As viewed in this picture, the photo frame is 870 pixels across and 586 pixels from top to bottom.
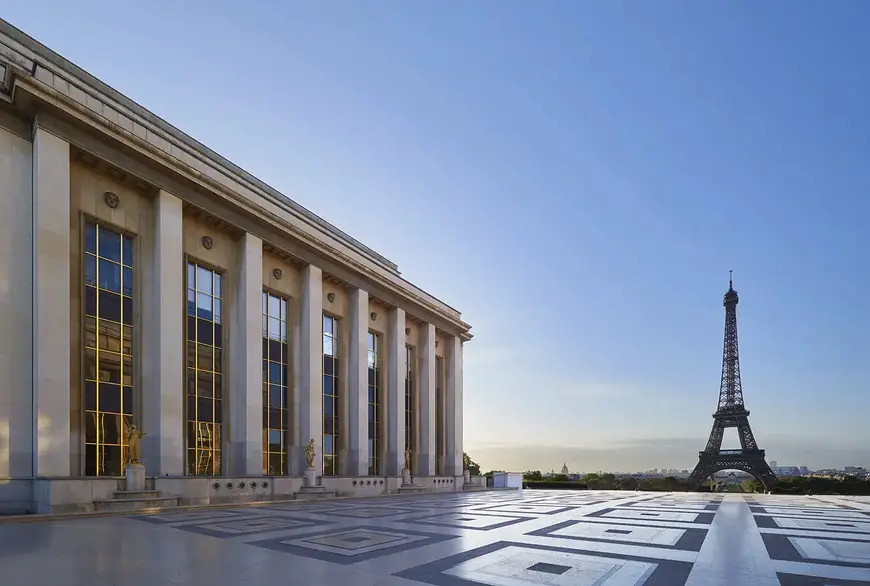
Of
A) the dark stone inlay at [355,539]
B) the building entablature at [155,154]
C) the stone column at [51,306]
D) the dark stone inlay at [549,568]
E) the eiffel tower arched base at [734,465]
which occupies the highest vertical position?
the building entablature at [155,154]

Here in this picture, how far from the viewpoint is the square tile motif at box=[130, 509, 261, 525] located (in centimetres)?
1692

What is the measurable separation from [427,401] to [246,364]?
71.4ft

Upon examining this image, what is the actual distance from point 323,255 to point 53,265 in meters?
17.1

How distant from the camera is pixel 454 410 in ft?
175

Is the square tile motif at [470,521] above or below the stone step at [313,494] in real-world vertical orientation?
above

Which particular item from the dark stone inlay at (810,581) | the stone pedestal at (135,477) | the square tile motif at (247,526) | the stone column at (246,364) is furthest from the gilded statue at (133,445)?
the dark stone inlay at (810,581)

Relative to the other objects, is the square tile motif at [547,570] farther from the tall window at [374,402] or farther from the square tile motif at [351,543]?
the tall window at [374,402]

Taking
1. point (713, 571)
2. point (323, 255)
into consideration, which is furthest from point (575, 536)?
point (323, 255)

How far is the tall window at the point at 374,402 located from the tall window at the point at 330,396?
4.39 metres

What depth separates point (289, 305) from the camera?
116ft

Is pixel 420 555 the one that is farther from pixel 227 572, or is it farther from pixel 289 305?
pixel 289 305

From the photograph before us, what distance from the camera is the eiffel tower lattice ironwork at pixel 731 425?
3083 inches

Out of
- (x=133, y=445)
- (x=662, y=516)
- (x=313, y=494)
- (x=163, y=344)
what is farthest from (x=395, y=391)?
(x=662, y=516)

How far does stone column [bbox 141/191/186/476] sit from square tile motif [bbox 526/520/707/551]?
17330 mm
